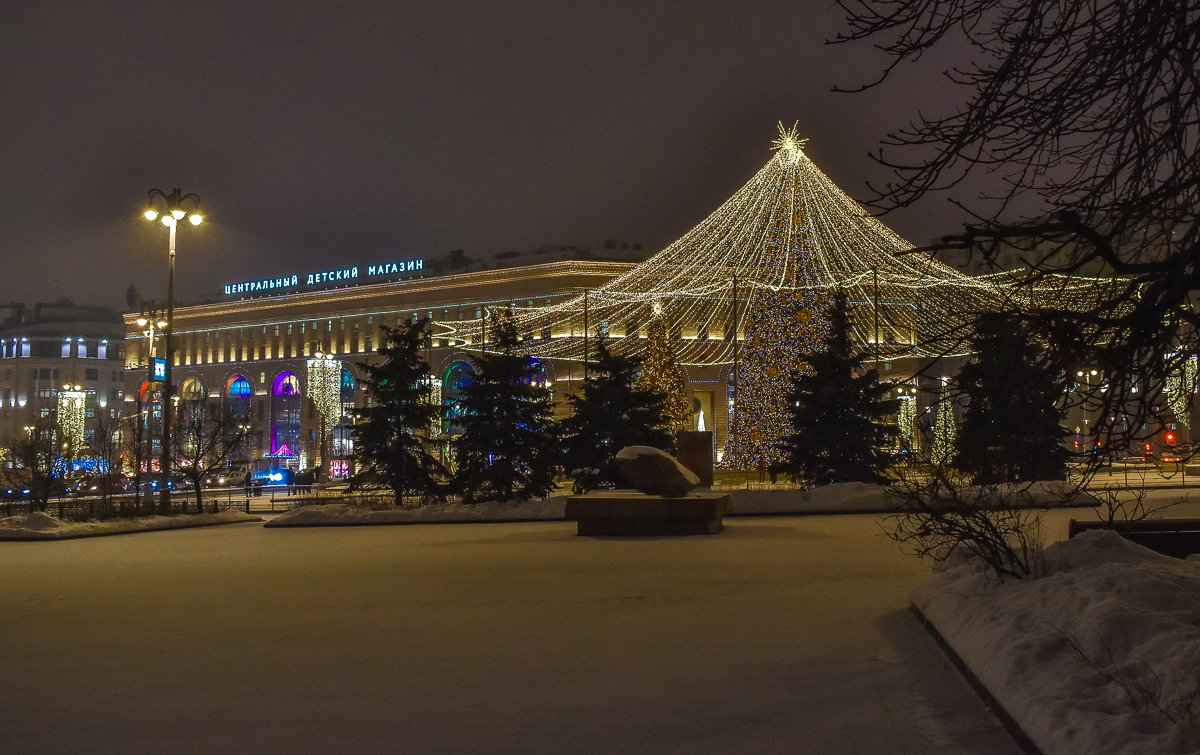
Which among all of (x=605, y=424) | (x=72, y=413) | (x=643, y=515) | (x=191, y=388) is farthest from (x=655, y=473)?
(x=191, y=388)

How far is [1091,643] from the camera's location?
6020 millimetres

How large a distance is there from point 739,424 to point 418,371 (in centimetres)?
896

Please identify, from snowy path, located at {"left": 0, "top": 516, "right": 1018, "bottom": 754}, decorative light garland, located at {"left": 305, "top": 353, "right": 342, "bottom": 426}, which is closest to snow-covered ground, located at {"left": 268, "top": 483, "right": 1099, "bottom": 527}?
snowy path, located at {"left": 0, "top": 516, "right": 1018, "bottom": 754}

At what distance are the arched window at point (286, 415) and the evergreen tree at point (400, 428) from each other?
5578 centimetres

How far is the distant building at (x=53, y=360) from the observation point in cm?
10300

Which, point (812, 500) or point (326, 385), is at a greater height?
point (326, 385)

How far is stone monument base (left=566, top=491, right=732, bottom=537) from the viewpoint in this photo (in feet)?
59.7

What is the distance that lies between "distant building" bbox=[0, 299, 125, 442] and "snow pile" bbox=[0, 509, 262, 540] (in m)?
79.2

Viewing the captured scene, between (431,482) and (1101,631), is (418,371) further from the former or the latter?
(1101,631)

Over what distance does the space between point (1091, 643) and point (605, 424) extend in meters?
23.1

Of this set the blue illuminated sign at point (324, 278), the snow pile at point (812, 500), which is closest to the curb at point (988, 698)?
the snow pile at point (812, 500)

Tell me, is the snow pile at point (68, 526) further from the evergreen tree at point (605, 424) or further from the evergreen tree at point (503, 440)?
the evergreen tree at point (605, 424)

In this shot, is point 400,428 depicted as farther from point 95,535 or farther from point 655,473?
point 655,473

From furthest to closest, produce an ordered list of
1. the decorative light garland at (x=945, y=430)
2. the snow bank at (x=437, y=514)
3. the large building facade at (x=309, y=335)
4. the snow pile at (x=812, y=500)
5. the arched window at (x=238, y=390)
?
1. the arched window at (x=238, y=390)
2. the large building facade at (x=309, y=335)
3. the snow bank at (x=437, y=514)
4. the snow pile at (x=812, y=500)
5. the decorative light garland at (x=945, y=430)
